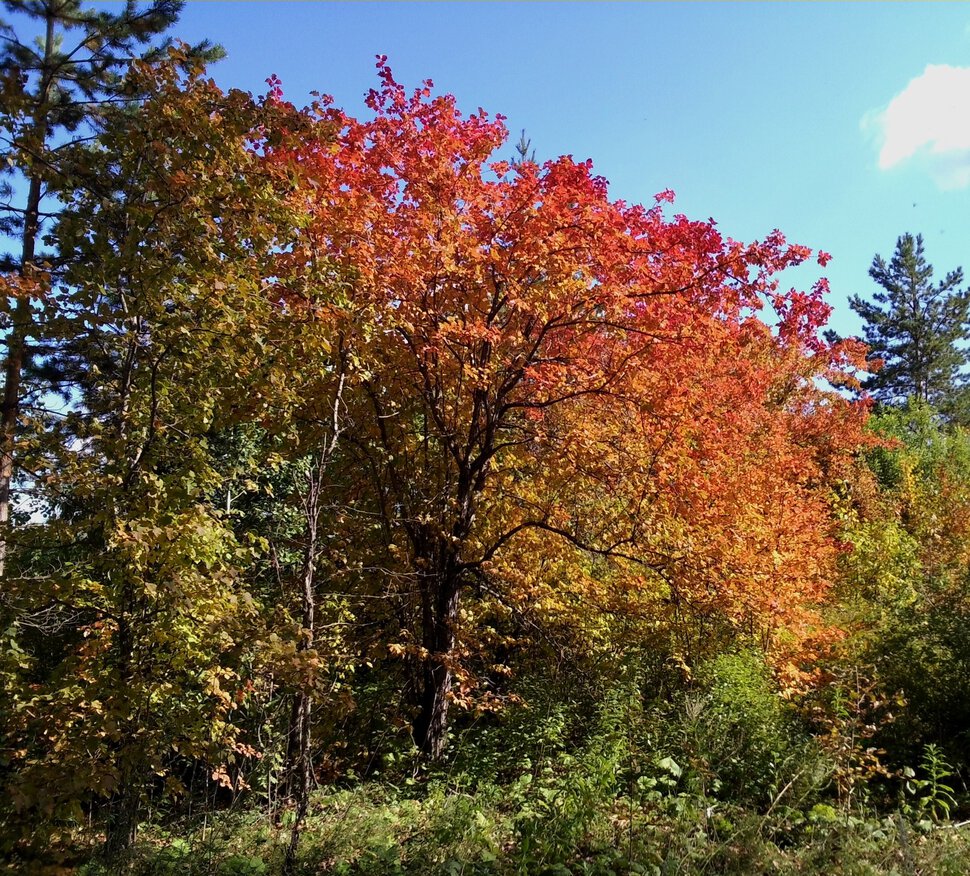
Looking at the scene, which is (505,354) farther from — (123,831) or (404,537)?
(123,831)

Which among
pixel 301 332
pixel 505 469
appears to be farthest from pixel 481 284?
pixel 301 332

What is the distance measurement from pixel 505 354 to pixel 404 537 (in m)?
2.73

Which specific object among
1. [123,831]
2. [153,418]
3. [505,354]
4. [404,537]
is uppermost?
[505,354]

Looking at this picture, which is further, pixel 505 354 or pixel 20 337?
pixel 505 354

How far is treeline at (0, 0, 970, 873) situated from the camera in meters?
4.02

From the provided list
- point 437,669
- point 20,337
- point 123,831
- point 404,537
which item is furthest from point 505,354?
point 123,831

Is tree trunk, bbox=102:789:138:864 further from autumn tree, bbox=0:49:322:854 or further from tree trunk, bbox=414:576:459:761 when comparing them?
tree trunk, bbox=414:576:459:761

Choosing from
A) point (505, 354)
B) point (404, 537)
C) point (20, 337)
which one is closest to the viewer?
point (20, 337)

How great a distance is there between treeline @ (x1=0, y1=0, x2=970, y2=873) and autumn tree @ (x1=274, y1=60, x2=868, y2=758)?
5 cm

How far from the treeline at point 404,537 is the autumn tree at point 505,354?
0.05 metres

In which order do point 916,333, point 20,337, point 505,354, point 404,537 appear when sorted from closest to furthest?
point 20,337 < point 505,354 < point 404,537 < point 916,333

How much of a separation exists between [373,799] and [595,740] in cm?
222

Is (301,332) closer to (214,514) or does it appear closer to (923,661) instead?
(214,514)

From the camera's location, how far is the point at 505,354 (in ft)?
24.6
